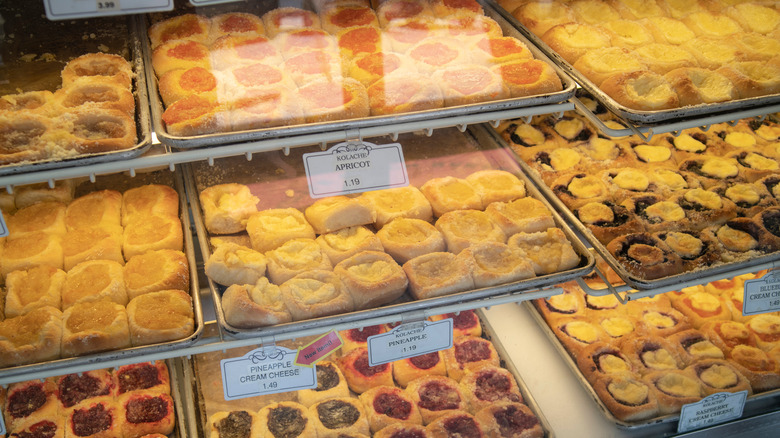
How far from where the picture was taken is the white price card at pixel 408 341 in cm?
225

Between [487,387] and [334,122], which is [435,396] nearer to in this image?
[487,387]

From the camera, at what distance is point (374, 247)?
7.62 ft

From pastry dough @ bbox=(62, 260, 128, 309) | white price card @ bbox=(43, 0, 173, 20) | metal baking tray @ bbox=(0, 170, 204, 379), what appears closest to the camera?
white price card @ bbox=(43, 0, 173, 20)

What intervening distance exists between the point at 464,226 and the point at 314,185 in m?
0.67

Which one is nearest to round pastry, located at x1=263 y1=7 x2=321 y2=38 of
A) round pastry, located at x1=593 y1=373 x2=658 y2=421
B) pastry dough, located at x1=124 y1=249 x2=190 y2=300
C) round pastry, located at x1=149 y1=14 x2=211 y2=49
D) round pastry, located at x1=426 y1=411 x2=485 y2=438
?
round pastry, located at x1=149 y1=14 x2=211 y2=49

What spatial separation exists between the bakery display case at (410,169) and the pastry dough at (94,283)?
230 mm

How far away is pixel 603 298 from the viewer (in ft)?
10.3

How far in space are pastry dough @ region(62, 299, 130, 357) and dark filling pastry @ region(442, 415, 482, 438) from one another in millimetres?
1225

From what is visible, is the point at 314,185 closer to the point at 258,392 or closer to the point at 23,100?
the point at 258,392

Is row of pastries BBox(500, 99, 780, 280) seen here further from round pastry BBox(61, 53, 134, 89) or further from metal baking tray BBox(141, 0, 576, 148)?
round pastry BBox(61, 53, 134, 89)

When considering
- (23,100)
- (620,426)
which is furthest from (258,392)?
(620,426)

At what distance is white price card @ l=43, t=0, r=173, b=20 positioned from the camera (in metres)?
1.76

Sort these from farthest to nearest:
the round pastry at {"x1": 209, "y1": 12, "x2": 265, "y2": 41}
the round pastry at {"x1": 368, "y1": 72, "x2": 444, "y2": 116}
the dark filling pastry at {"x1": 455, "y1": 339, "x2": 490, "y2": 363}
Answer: the dark filling pastry at {"x1": 455, "y1": 339, "x2": 490, "y2": 363}, the round pastry at {"x1": 209, "y1": 12, "x2": 265, "y2": 41}, the round pastry at {"x1": 368, "y1": 72, "x2": 444, "y2": 116}

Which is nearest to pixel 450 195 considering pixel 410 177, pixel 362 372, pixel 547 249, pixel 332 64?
pixel 410 177
